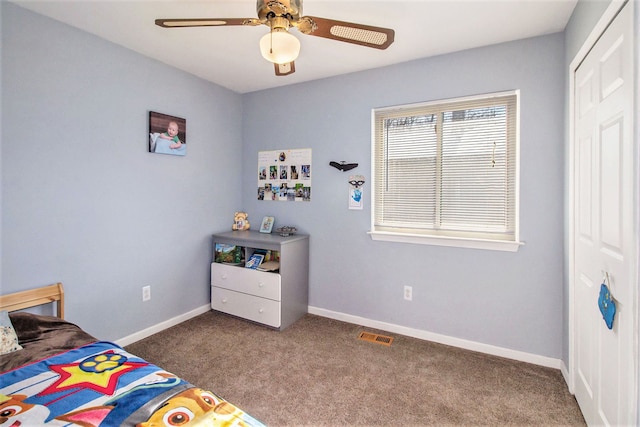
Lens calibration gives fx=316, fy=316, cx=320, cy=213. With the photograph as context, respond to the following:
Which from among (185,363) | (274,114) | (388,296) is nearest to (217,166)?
(274,114)

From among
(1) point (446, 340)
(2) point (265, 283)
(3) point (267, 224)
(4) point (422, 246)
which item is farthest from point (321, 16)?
(1) point (446, 340)

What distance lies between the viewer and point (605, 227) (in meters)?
1.49

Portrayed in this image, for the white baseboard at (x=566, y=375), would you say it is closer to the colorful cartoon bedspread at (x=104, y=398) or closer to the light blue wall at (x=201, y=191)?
the light blue wall at (x=201, y=191)

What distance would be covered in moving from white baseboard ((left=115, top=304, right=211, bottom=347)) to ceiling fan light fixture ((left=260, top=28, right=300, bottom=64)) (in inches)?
99.8

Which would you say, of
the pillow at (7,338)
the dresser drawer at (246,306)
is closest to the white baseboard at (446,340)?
the dresser drawer at (246,306)

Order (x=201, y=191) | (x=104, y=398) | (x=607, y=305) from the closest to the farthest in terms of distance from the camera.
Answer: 1. (x=104, y=398)
2. (x=607, y=305)
3. (x=201, y=191)

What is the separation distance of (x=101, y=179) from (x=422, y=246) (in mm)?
2672

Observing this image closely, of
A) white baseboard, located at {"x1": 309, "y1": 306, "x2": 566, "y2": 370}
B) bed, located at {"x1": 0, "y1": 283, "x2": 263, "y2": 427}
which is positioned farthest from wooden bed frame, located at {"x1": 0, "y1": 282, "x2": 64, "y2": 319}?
white baseboard, located at {"x1": 309, "y1": 306, "x2": 566, "y2": 370}

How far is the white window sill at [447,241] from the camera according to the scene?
7.99 ft

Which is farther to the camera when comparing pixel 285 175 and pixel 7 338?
pixel 285 175

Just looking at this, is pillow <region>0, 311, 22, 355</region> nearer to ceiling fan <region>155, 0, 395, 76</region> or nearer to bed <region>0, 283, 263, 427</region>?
bed <region>0, 283, 263, 427</region>

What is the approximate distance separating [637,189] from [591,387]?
1165mm

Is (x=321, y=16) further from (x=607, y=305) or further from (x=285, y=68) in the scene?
(x=607, y=305)

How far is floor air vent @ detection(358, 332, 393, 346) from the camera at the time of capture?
2.72 metres
